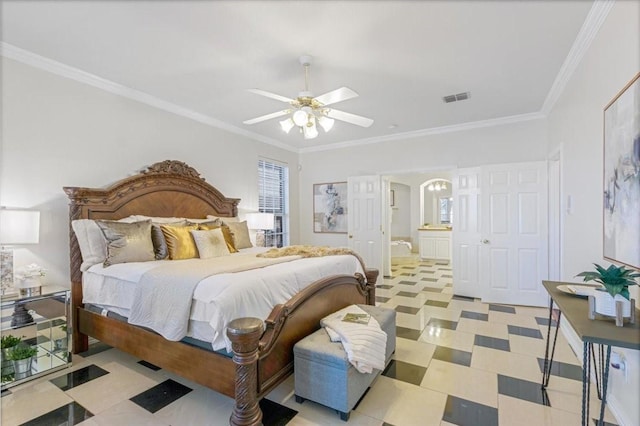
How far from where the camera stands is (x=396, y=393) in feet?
7.30

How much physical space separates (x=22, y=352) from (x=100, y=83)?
2710 millimetres

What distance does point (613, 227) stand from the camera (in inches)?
77.8

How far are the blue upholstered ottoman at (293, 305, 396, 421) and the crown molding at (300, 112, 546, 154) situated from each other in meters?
4.27

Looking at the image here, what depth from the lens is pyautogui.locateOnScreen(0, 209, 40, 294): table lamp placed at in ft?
7.84

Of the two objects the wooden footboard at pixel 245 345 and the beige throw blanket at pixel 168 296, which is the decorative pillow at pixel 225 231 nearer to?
the beige throw blanket at pixel 168 296

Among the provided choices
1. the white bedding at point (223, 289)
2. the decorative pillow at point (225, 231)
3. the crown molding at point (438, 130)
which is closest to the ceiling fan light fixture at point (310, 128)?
the white bedding at point (223, 289)

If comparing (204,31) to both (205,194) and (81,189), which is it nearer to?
(81,189)

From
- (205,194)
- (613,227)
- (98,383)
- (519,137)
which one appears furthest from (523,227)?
(98,383)

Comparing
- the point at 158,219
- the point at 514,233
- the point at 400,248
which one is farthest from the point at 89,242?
the point at 400,248

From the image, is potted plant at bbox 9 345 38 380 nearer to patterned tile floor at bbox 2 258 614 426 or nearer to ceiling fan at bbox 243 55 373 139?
patterned tile floor at bbox 2 258 614 426

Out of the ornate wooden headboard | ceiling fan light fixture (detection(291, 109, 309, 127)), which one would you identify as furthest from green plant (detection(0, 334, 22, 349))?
ceiling fan light fixture (detection(291, 109, 309, 127))

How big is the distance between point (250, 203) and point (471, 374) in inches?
160

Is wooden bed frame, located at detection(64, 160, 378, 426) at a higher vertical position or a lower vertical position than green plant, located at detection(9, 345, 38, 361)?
higher

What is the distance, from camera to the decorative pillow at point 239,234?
13.0 ft
